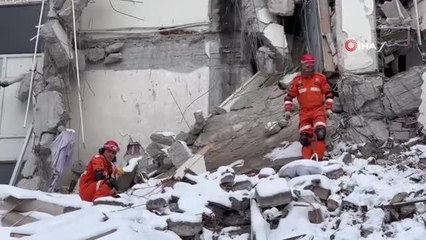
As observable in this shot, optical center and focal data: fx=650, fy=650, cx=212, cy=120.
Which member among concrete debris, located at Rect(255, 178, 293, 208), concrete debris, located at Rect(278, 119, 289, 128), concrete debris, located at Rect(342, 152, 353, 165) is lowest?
concrete debris, located at Rect(342, 152, 353, 165)

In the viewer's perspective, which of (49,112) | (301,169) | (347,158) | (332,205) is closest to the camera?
(332,205)

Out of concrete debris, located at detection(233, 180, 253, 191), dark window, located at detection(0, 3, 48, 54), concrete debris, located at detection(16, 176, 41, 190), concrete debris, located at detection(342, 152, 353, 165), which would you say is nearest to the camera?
concrete debris, located at detection(233, 180, 253, 191)

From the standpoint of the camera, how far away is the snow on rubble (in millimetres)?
6094

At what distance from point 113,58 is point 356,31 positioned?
15.6 feet

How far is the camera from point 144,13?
41.9 feet

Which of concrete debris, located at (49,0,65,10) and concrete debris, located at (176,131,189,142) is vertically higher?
concrete debris, located at (49,0,65,10)

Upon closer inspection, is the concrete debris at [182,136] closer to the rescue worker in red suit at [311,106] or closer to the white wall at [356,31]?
the rescue worker in red suit at [311,106]

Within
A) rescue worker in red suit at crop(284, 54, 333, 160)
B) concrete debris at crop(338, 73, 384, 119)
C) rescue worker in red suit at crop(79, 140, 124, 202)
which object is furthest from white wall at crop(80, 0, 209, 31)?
rescue worker in red suit at crop(79, 140, 124, 202)

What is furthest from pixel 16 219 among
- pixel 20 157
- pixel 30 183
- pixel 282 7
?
pixel 282 7

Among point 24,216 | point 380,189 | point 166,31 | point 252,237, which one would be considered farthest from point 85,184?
point 166,31

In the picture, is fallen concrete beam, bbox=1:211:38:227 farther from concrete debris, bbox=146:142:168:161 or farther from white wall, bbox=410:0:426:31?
white wall, bbox=410:0:426:31

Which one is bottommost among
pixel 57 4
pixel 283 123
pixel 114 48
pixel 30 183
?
pixel 30 183

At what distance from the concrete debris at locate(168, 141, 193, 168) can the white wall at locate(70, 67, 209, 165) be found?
2.16 meters

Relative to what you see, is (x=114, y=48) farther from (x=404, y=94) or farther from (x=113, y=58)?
(x=404, y=94)
